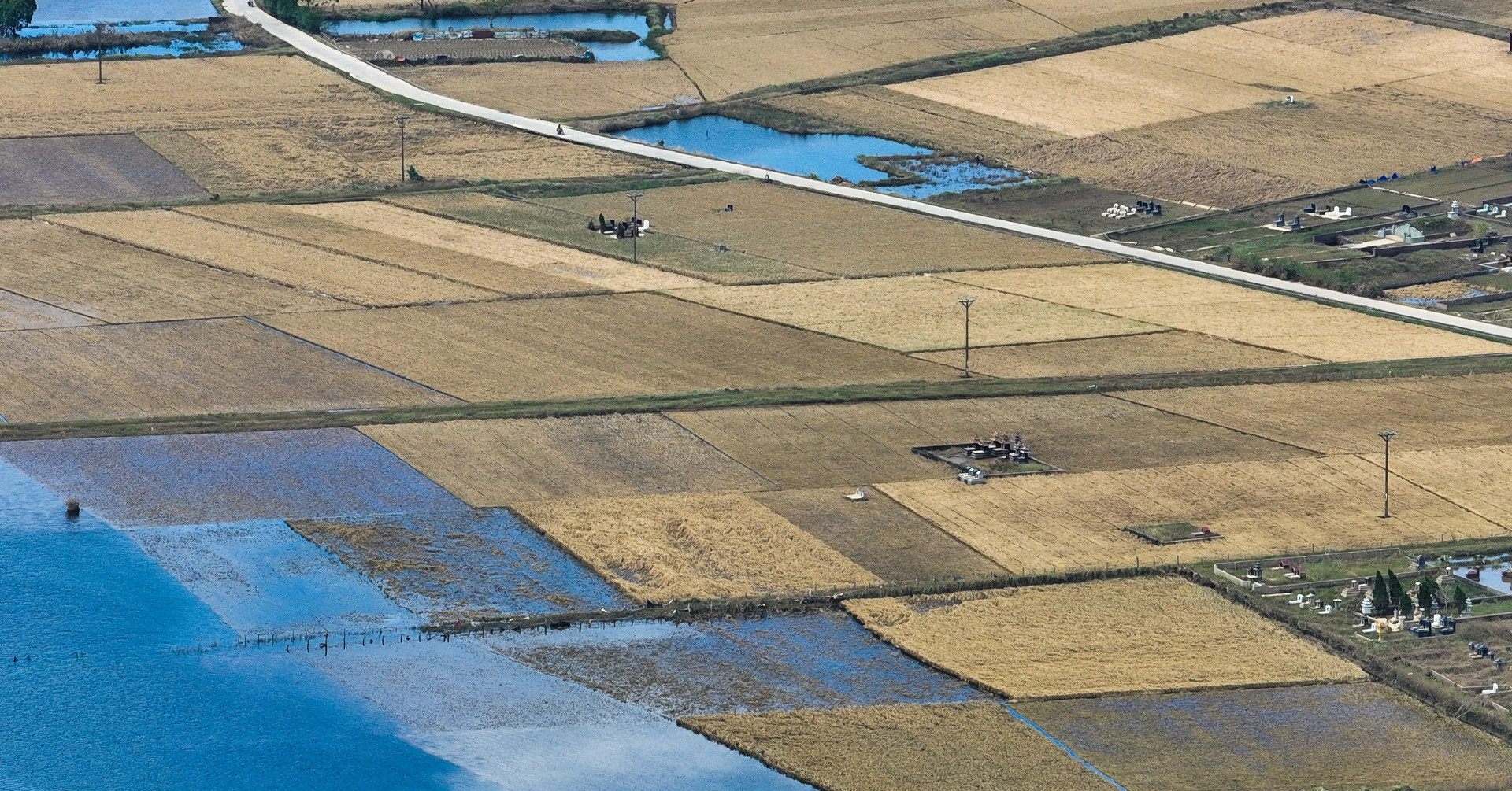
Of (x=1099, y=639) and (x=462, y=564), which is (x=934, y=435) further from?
(x=462, y=564)

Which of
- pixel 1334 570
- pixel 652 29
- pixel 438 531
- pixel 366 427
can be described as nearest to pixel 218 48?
pixel 652 29

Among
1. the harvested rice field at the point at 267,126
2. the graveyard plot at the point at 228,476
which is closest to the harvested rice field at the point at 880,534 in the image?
the graveyard plot at the point at 228,476

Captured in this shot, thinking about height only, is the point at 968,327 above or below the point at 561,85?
below

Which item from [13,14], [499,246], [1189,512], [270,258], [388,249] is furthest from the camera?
[13,14]

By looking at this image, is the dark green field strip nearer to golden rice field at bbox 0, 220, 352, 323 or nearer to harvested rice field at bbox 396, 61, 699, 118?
golden rice field at bbox 0, 220, 352, 323

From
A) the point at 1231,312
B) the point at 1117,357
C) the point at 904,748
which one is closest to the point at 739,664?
the point at 904,748

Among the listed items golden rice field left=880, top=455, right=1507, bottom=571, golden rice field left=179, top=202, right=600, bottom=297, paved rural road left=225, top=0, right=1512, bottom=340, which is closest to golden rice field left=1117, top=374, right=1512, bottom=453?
golden rice field left=880, top=455, right=1507, bottom=571
